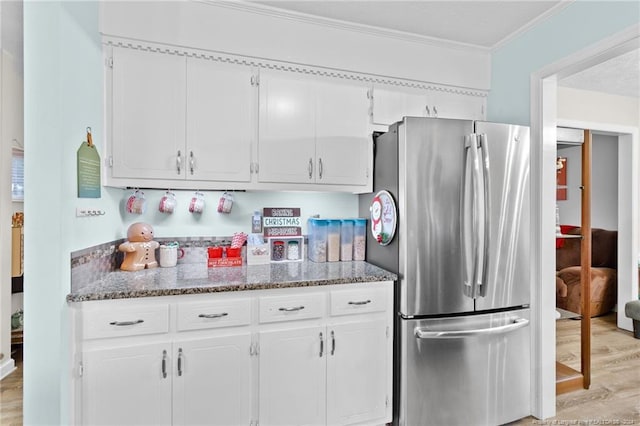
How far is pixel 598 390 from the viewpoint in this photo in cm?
248

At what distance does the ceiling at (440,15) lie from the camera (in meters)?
2.00

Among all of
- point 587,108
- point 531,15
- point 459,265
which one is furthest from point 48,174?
point 587,108

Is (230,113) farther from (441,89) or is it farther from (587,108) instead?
(587,108)

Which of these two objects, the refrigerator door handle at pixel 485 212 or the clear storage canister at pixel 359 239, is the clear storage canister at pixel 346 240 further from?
the refrigerator door handle at pixel 485 212

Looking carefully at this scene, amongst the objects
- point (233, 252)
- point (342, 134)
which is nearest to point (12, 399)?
point (233, 252)

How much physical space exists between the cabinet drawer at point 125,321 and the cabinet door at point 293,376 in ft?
1.69

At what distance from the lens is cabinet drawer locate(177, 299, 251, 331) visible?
1.62 m

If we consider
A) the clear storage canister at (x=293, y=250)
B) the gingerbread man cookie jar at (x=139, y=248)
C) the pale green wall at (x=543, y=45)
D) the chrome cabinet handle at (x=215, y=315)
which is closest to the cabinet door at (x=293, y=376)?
the chrome cabinet handle at (x=215, y=315)

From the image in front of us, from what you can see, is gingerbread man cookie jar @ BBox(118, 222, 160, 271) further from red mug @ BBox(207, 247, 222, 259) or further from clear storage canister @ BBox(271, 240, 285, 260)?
clear storage canister @ BBox(271, 240, 285, 260)

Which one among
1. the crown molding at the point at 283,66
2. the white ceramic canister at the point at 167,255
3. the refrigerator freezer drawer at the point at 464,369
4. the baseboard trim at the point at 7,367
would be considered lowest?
the baseboard trim at the point at 7,367

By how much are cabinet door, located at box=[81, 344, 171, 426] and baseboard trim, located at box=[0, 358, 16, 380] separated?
1.69 meters

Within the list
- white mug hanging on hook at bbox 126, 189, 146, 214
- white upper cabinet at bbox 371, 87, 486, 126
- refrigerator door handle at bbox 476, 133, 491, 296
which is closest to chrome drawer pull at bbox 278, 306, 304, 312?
refrigerator door handle at bbox 476, 133, 491, 296

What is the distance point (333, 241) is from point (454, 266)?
2.74ft

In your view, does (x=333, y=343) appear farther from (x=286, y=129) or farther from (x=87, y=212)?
(x=87, y=212)
